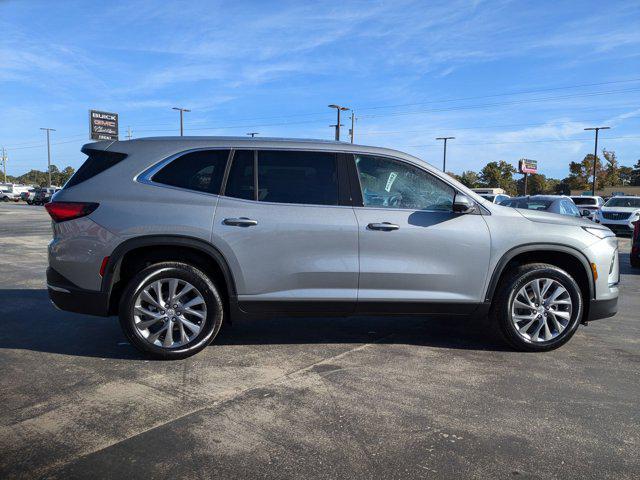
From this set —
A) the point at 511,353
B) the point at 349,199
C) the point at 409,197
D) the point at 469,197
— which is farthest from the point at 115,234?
the point at 511,353

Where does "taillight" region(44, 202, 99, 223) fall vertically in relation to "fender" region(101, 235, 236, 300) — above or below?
above

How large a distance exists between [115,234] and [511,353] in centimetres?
361

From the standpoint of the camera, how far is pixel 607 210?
Answer: 2116 cm

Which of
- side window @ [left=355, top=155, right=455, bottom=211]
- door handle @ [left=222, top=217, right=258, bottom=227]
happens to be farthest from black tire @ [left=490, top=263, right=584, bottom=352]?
door handle @ [left=222, top=217, right=258, bottom=227]

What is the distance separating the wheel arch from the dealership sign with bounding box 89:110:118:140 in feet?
130

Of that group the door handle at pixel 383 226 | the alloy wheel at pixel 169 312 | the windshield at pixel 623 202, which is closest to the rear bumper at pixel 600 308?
the door handle at pixel 383 226

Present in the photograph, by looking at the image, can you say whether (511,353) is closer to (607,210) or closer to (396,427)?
(396,427)

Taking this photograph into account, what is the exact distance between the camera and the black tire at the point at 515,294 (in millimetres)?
4566

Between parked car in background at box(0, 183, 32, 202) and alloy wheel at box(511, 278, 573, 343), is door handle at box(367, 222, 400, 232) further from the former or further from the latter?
parked car in background at box(0, 183, 32, 202)

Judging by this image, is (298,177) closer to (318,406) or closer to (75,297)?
(318,406)

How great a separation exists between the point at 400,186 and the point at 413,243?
0.54m

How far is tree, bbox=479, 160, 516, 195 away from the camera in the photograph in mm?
76125

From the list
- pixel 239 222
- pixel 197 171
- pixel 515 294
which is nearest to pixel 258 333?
Answer: pixel 239 222

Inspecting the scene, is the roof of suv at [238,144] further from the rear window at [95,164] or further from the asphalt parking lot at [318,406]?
the asphalt parking lot at [318,406]
